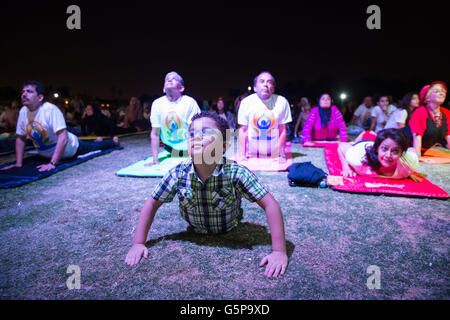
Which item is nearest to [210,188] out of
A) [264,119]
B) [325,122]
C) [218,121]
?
[218,121]

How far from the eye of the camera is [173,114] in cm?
486

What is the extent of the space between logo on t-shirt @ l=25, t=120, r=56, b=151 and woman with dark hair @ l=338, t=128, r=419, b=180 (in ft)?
18.3

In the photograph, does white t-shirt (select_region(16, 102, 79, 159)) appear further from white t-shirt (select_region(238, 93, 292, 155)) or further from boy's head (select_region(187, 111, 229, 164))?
boy's head (select_region(187, 111, 229, 164))

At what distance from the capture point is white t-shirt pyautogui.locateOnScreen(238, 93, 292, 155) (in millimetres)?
5051

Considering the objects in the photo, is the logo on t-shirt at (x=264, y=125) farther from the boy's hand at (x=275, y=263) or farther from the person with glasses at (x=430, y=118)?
the boy's hand at (x=275, y=263)

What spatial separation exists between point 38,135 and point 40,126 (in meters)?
0.22

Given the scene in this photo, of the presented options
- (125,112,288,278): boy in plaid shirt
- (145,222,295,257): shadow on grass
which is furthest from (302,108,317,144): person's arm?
(125,112,288,278): boy in plaid shirt

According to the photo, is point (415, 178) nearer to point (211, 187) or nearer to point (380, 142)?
A: point (380, 142)

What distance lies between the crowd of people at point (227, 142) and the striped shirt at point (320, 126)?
28 mm

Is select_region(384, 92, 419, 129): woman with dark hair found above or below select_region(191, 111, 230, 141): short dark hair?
above

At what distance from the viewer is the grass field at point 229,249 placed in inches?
65.3

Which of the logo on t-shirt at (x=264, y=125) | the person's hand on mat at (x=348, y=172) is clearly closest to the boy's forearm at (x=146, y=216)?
the person's hand on mat at (x=348, y=172)
